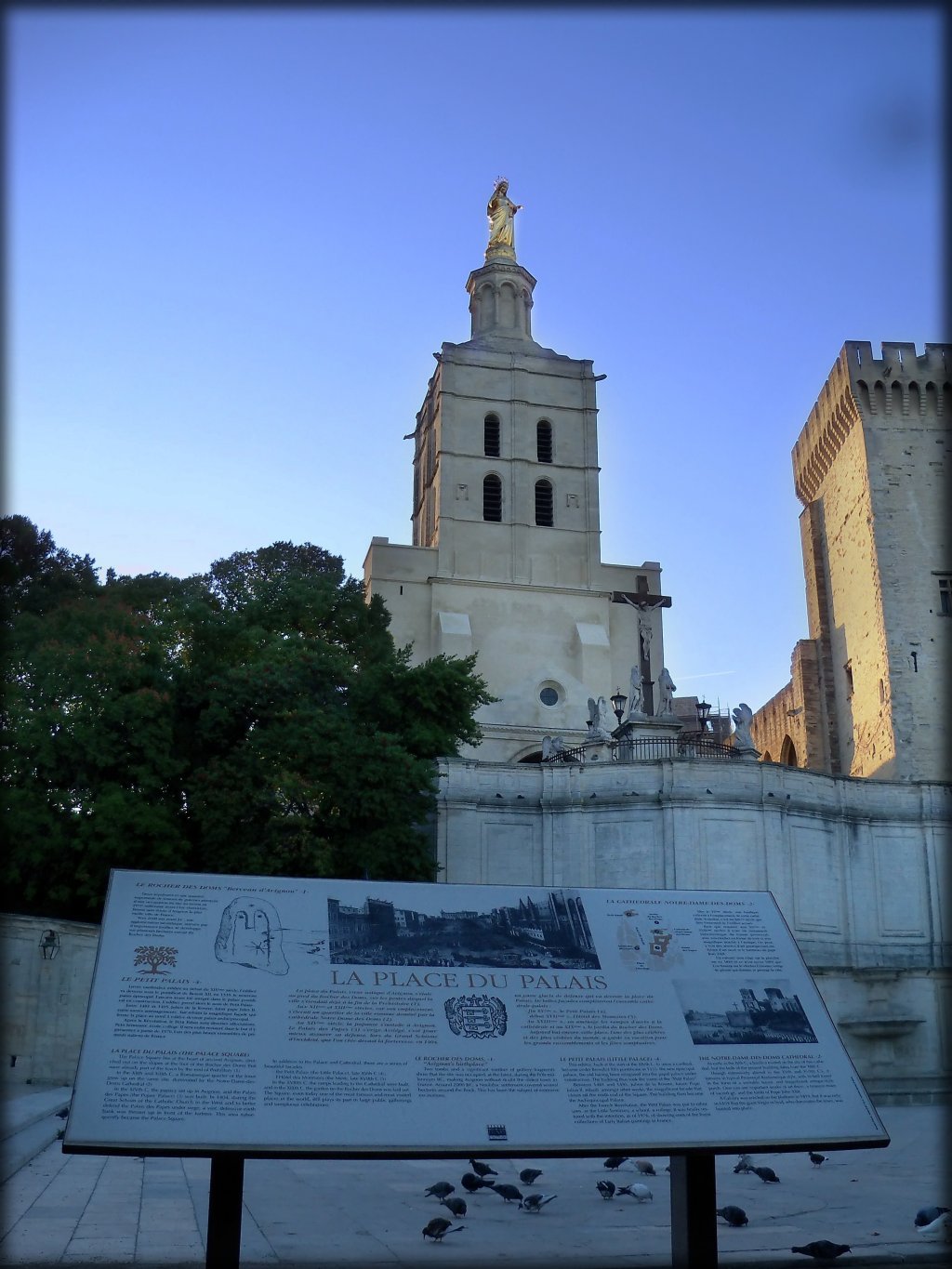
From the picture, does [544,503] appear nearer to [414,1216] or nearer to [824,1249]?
[414,1216]

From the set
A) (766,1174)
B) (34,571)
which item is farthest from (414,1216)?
(34,571)

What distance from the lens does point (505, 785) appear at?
114 ft

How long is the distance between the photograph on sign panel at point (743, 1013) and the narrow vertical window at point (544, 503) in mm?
40733

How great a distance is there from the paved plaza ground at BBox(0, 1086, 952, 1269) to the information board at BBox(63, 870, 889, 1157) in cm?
184

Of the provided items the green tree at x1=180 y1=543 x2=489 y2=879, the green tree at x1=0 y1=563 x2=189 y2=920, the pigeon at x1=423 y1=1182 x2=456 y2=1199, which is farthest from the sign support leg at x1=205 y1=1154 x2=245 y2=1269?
the green tree at x1=0 y1=563 x2=189 y2=920

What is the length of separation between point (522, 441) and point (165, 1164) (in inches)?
1524

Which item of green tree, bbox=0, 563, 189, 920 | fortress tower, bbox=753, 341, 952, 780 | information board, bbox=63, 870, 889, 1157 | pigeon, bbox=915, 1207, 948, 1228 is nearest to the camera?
information board, bbox=63, 870, 889, 1157

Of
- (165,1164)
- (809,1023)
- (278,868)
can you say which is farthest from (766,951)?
(278,868)

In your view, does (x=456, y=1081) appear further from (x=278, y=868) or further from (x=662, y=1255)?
(x=278, y=868)

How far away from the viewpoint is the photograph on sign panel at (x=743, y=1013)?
10.1 metres

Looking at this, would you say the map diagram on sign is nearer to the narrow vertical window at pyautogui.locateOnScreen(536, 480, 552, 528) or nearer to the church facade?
the church facade

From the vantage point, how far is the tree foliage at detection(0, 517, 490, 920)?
28859 millimetres

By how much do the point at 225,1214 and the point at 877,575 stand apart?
39.9 metres

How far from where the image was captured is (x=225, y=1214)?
8.91m
